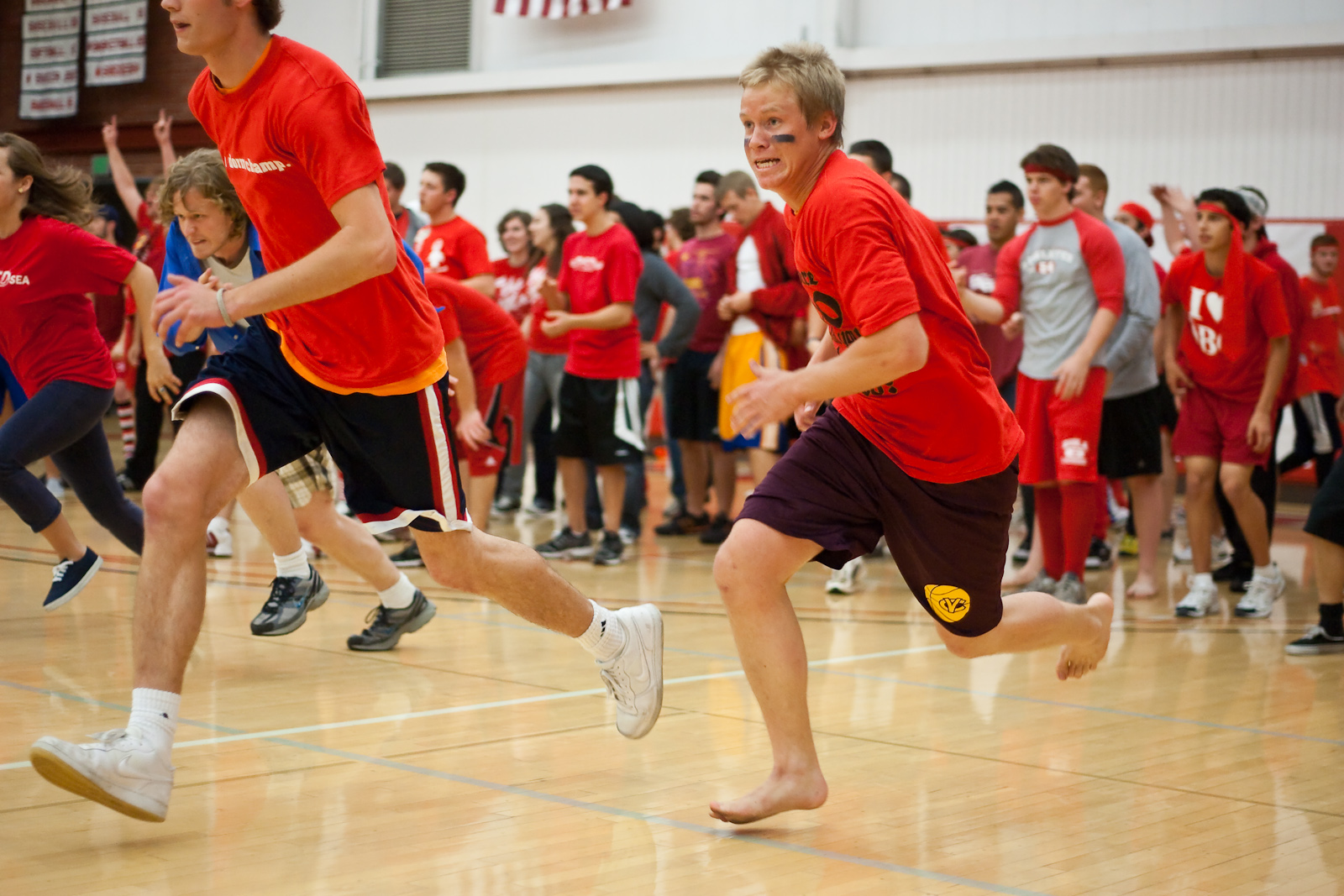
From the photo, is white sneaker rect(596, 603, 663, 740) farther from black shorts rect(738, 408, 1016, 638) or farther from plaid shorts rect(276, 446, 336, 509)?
plaid shorts rect(276, 446, 336, 509)

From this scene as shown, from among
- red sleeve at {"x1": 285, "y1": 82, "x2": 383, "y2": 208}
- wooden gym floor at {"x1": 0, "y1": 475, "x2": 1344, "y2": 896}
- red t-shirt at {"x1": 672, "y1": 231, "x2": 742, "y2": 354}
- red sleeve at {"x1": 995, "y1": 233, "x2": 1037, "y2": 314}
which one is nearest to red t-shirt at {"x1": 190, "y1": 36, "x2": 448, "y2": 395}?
red sleeve at {"x1": 285, "y1": 82, "x2": 383, "y2": 208}

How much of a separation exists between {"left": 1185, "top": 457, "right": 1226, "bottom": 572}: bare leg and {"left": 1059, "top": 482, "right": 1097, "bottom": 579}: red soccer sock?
1.73 feet

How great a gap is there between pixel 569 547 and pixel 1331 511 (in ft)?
12.9

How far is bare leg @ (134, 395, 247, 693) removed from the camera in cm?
288

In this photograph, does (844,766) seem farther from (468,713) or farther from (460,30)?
(460,30)

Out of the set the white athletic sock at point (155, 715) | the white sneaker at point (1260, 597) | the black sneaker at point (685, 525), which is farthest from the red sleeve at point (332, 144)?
the black sneaker at point (685, 525)

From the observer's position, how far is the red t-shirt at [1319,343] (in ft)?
27.4

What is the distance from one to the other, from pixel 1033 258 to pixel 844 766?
343 centimetres

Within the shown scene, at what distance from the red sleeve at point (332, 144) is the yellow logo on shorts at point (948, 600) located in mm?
1511

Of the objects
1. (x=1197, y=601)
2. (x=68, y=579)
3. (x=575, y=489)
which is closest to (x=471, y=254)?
(x=575, y=489)

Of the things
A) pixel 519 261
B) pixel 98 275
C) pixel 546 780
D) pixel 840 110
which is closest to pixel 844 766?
pixel 546 780

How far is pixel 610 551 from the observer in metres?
7.57

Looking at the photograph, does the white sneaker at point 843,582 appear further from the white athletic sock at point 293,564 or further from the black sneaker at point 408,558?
the white athletic sock at point 293,564

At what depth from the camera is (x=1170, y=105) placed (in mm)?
12336
